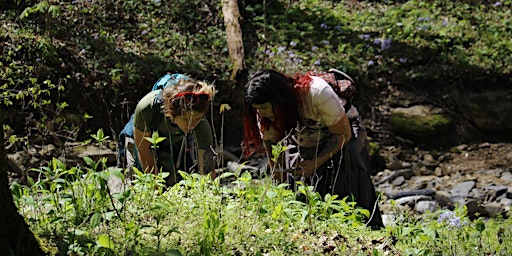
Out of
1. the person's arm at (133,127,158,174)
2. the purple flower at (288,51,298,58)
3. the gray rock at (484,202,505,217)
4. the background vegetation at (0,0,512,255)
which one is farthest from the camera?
the purple flower at (288,51,298,58)

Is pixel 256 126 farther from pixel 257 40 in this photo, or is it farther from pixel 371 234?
pixel 257 40

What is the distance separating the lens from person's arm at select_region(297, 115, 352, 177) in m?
4.21

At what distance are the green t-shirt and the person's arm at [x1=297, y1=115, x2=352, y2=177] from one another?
729 millimetres

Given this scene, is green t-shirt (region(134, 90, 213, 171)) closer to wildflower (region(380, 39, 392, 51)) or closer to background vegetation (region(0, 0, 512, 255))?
background vegetation (region(0, 0, 512, 255))

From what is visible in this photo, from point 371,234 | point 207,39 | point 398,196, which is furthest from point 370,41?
point 371,234

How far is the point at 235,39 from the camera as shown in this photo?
28.9 feet

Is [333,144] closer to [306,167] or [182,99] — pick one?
[306,167]

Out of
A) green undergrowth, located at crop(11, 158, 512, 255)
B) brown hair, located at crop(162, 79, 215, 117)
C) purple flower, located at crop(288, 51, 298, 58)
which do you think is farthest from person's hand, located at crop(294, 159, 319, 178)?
purple flower, located at crop(288, 51, 298, 58)

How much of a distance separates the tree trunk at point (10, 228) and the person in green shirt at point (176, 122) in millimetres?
1307

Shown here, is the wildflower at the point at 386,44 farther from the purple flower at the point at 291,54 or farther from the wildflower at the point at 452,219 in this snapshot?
the wildflower at the point at 452,219

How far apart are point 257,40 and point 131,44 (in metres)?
1.98

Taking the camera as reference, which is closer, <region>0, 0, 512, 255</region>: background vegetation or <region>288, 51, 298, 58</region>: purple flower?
<region>0, 0, 512, 255</region>: background vegetation

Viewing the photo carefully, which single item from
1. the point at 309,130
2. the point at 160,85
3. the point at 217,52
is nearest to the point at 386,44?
the point at 217,52

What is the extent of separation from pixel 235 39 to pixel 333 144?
4.83 metres
